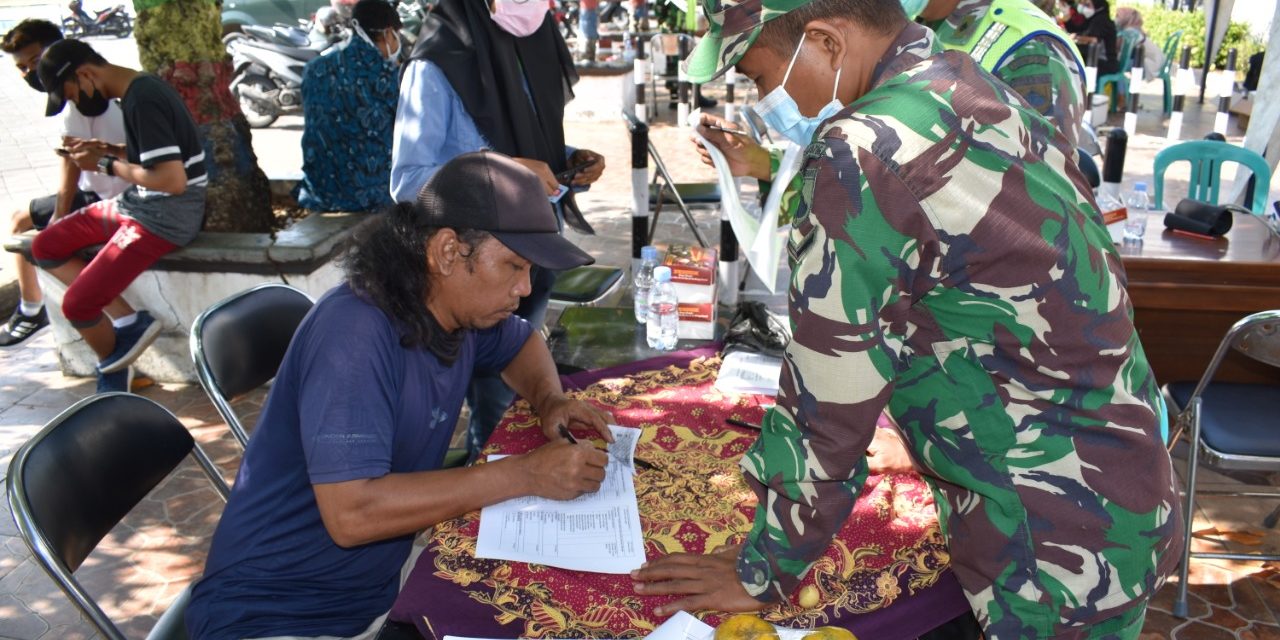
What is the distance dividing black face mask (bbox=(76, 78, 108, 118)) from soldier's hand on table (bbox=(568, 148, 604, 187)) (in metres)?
2.35

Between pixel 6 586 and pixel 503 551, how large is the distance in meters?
2.52

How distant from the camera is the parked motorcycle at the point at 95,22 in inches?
796

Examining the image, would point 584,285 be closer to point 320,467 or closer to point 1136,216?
point 1136,216

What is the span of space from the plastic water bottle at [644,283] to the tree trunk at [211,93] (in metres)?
2.79

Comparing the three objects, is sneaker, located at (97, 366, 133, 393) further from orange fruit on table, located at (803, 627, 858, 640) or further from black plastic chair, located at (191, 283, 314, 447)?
orange fruit on table, located at (803, 627, 858, 640)

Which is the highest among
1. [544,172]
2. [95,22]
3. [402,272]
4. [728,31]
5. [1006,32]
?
[728,31]

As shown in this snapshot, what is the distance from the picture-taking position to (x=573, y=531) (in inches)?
64.6

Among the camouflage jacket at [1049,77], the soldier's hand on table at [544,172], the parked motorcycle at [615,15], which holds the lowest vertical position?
the parked motorcycle at [615,15]

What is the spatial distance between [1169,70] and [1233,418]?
10.2 meters

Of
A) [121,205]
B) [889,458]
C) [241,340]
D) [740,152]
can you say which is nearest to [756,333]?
[740,152]

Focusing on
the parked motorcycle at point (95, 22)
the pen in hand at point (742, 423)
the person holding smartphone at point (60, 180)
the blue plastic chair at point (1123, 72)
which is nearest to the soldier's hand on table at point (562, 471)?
the pen in hand at point (742, 423)

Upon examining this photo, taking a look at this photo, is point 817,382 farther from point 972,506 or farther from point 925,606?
point 925,606

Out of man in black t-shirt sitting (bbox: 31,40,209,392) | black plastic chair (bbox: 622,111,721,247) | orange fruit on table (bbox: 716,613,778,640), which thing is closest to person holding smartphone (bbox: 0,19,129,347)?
man in black t-shirt sitting (bbox: 31,40,209,392)

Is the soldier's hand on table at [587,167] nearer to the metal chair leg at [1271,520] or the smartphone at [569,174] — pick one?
the smartphone at [569,174]
